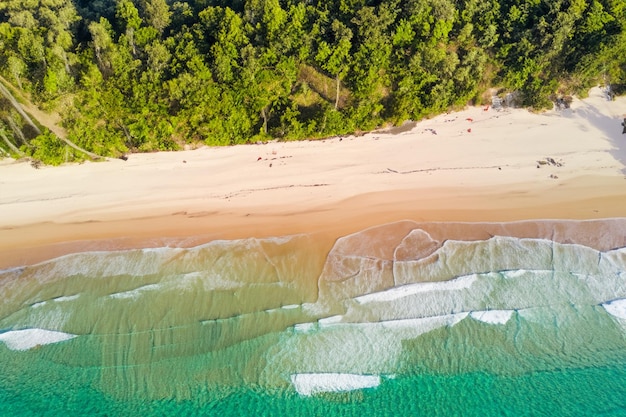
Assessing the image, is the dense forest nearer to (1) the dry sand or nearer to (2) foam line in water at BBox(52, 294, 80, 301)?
(1) the dry sand

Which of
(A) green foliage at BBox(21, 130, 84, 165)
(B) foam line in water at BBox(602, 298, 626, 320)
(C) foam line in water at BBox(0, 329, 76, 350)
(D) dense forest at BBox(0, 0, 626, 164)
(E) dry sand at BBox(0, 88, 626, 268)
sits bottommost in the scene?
(C) foam line in water at BBox(0, 329, 76, 350)

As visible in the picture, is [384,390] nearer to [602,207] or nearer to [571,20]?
[602,207]


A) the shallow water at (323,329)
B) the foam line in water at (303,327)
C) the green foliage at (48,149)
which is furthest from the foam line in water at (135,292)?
the green foliage at (48,149)

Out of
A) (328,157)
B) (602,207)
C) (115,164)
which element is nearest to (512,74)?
(602,207)

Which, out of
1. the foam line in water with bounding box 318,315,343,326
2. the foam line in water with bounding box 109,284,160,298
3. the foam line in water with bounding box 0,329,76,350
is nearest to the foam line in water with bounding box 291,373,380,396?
the foam line in water with bounding box 318,315,343,326

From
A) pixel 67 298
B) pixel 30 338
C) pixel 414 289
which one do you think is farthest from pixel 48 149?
pixel 414 289

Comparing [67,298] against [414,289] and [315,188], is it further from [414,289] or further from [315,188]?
[414,289]
